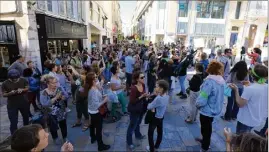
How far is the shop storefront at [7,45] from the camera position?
7.70m

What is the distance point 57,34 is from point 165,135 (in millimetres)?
8648

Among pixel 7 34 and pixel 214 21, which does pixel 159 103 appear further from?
pixel 214 21

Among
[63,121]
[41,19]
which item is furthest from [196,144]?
[41,19]

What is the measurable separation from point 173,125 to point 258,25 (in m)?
31.1

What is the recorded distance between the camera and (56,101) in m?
3.60

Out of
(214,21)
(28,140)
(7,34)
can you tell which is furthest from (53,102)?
(214,21)

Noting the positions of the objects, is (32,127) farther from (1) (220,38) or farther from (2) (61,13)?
(1) (220,38)

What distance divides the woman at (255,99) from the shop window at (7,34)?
29.2 feet

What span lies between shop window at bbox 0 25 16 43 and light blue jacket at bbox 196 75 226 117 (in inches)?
Answer: 332

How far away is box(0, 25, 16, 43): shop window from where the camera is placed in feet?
25.3

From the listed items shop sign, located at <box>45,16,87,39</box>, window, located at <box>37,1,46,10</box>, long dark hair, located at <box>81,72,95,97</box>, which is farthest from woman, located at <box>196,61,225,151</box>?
window, located at <box>37,1,46,10</box>

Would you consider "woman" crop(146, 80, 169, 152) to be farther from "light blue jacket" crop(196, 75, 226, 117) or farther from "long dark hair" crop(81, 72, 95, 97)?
"long dark hair" crop(81, 72, 95, 97)

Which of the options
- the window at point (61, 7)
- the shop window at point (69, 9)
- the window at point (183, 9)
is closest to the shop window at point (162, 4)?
the window at point (183, 9)

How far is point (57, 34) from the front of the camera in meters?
10.0
